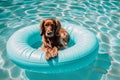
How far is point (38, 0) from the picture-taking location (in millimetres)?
8156

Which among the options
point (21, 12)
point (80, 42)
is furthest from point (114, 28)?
point (21, 12)

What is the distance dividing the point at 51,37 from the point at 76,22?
8.62ft

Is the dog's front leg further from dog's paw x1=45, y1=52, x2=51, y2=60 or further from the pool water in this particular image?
the pool water

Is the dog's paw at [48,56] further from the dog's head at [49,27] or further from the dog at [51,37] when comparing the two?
the dog's head at [49,27]

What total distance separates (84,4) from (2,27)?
2.98 metres

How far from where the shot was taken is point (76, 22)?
667 cm

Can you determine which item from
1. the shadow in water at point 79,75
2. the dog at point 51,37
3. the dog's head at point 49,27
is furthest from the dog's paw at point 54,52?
the shadow in water at point 79,75

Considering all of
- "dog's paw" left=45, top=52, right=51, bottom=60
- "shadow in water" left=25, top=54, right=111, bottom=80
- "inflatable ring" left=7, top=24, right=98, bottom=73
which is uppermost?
"dog's paw" left=45, top=52, right=51, bottom=60

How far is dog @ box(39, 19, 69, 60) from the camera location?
13.1 ft

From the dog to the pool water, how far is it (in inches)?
25.0

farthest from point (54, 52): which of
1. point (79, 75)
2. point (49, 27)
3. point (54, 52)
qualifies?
point (79, 75)

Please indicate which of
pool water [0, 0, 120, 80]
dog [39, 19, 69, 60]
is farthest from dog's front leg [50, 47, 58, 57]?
pool water [0, 0, 120, 80]

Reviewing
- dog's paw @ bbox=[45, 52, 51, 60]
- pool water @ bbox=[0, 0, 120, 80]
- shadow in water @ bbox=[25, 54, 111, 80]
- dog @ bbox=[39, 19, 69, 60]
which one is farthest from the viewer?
pool water @ bbox=[0, 0, 120, 80]

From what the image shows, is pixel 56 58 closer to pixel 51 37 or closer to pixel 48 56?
pixel 48 56
